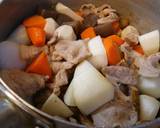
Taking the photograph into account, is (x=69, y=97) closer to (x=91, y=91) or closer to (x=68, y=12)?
(x=91, y=91)

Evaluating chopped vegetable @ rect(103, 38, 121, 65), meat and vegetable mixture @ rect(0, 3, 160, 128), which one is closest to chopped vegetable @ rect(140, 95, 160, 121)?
meat and vegetable mixture @ rect(0, 3, 160, 128)

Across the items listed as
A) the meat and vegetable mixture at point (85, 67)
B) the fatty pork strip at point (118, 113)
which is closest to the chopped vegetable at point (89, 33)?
the meat and vegetable mixture at point (85, 67)

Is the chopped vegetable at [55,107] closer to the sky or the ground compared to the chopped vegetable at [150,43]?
closer to the ground

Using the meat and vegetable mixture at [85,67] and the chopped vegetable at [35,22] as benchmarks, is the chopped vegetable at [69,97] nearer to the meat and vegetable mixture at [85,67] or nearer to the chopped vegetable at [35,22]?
the meat and vegetable mixture at [85,67]

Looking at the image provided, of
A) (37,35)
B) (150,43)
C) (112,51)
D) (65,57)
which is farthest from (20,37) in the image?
(150,43)

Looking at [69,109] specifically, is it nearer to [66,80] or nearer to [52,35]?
[66,80]

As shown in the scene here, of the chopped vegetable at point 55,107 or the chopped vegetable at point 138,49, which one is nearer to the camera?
the chopped vegetable at point 55,107
